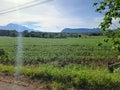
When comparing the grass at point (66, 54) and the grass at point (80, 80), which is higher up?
the grass at point (80, 80)

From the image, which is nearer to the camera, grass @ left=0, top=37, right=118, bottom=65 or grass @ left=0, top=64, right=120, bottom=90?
grass @ left=0, top=64, right=120, bottom=90

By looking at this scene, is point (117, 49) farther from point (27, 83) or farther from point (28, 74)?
point (28, 74)

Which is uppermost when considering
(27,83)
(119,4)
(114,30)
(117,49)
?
(119,4)

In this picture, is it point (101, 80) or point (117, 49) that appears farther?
point (101, 80)

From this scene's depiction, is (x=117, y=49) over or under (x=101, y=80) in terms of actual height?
over

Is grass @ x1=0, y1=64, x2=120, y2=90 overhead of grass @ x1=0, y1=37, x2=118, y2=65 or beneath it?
overhead

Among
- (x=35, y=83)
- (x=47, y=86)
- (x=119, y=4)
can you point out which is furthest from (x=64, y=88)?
(x=119, y=4)

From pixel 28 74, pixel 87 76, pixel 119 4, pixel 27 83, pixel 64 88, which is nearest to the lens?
pixel 119 4

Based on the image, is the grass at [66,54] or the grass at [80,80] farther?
the grass at [66,54]

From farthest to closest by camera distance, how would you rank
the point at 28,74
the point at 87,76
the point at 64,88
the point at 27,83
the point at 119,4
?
the point at 28,74, the point at 27,83, the point at 87,76, the point at 64,88, the point at 119,4

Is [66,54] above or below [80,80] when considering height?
below

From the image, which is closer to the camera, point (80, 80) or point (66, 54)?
point (80, 80)

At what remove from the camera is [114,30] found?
301 inches

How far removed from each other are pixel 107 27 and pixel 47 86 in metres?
4.84
